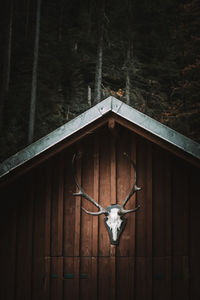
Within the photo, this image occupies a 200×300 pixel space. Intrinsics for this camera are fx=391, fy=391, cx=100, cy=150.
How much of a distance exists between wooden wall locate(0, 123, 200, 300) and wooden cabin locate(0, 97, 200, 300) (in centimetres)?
2

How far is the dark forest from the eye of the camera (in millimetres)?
21578

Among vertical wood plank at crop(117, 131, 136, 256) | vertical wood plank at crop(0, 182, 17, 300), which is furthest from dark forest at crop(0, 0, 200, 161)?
vertical wood plank at crop(0, 182, 17, 300)

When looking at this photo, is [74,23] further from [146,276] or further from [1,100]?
[146,276]

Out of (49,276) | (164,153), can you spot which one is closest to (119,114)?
(164,153)

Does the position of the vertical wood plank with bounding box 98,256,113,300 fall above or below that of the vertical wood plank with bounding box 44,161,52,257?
below

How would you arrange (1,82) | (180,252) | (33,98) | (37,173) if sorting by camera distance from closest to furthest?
(180,252) < (37,173) < (33,98) < (1,82)

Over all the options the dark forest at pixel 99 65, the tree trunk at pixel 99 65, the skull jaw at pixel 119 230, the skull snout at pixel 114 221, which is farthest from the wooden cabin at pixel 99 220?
the tree trunk at pixel 99 65

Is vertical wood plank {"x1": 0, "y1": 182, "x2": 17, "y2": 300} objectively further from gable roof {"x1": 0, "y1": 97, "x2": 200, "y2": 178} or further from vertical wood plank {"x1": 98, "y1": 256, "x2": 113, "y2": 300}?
vertical wood plank {"x1": 98, "y1": 256, "x2": 113, "y2": 300}

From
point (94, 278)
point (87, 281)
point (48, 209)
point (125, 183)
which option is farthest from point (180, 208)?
point (48, 209)

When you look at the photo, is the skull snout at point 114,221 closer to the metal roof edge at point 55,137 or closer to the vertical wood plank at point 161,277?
the vertical wood plank at point 161,277

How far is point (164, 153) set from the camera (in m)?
6.35

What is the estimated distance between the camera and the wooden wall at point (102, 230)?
6.01 metres

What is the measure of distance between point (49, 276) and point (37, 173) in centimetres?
167

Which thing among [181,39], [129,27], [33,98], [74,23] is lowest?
[33,98]
